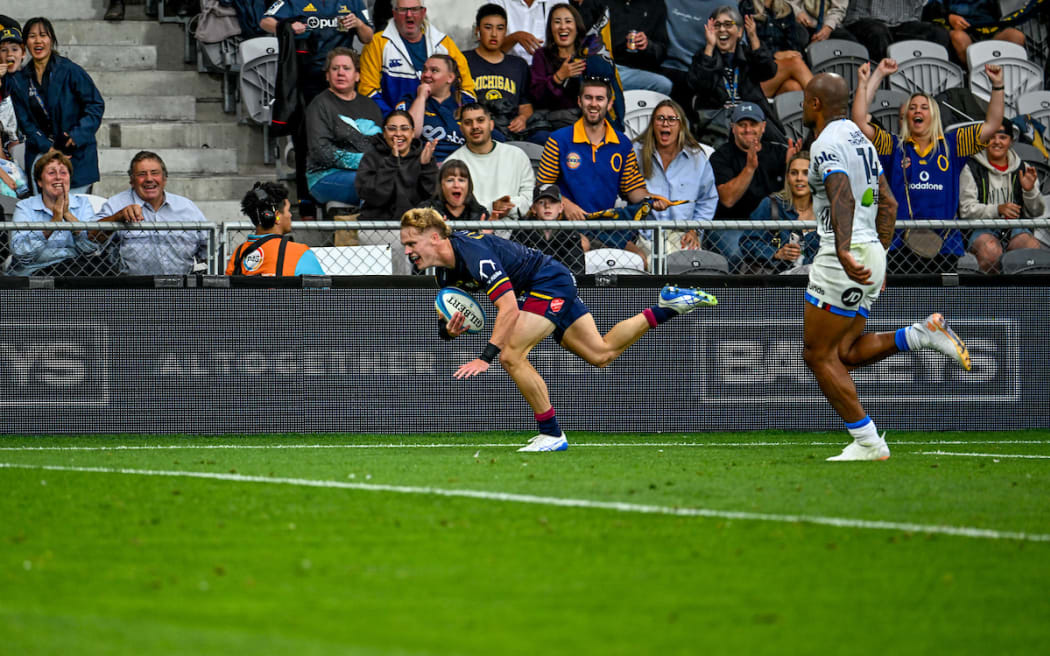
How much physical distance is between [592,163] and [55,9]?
7.85m

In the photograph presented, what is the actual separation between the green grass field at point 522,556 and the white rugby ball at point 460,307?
4.07ft

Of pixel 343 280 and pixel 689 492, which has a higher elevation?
pixel 343 280

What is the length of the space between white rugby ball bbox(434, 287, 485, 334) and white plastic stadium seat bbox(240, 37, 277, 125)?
6425 mm

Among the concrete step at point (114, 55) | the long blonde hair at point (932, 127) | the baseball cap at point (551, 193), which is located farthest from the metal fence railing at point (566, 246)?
the concrete step at point (114, 55)

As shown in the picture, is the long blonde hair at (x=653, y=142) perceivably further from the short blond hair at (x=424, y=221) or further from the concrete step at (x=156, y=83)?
the concrete step at (x=156, y=83)

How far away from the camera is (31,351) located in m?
11.3

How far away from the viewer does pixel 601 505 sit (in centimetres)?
679

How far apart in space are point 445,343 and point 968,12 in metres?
9.99

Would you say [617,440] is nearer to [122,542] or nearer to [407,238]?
[407,238]

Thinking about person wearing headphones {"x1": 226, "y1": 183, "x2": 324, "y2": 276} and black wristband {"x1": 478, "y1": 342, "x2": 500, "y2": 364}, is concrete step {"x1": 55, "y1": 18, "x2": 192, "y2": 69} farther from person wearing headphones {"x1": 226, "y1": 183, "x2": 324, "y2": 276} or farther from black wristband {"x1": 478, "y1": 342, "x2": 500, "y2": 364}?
black wristband {"x1": 478, "y1": 342, "x2": 500, "y2": 364}

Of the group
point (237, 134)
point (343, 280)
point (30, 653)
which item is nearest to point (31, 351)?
point (343, 280)

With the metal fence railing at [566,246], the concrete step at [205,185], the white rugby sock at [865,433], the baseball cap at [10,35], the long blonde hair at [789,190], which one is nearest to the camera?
the white rugby sock at [865,433]

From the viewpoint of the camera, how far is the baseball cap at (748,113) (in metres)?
14.4

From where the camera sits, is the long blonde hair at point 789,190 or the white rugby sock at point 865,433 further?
the long blonde hair at point 789,190
